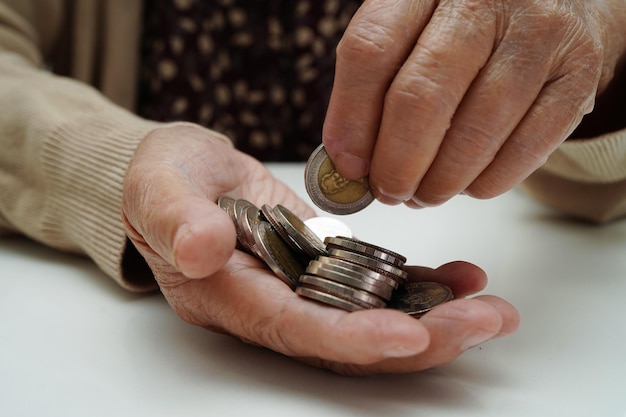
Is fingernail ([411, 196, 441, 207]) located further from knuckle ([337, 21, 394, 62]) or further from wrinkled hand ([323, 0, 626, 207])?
knuckle ([337, 21, 394, 62])

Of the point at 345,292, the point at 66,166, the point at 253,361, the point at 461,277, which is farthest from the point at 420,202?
the point at 66,166

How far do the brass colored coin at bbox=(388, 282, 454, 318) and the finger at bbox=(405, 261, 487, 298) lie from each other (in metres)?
0.02

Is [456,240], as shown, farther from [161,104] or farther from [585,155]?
[161,104]

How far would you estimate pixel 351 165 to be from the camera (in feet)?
2.84

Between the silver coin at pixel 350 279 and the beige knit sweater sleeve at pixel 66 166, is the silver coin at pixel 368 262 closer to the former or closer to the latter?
the silver coin at pixel 350 279

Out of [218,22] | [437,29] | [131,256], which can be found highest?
[437,29]

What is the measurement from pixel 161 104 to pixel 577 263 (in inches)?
51.2

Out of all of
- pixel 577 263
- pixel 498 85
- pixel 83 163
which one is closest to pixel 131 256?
pixel 83 163

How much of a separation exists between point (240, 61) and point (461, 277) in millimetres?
1336

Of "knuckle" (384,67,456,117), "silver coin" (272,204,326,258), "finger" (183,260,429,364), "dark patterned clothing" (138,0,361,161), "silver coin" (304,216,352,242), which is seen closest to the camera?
"finger" (183,260,429,364)

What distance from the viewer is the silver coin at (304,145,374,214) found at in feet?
3.05

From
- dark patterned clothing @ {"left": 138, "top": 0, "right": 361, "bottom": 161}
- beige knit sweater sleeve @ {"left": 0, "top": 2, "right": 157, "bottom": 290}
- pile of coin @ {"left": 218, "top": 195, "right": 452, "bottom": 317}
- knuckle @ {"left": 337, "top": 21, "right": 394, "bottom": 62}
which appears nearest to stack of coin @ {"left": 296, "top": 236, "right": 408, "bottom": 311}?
pile of coin @ {"left": 218, "top": 195, "right": 452, "bottom": 317}

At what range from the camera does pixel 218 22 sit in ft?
6.35

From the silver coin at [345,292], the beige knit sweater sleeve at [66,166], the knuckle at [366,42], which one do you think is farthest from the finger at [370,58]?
the beige knit sweater sleeve at [66,166]
